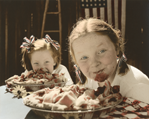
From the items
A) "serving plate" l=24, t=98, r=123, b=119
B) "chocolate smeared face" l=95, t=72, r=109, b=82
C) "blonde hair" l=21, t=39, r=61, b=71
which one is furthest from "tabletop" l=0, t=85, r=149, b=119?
"blonde hair" l=21, t=39, r=61, b=71

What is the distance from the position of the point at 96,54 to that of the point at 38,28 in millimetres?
1033

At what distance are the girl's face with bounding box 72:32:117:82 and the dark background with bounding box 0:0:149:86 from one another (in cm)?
35

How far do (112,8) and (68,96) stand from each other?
88 centimetres

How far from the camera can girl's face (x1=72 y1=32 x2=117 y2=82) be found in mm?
599

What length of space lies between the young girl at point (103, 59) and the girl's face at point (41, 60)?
422 millimetres

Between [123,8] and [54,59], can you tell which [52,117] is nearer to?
[54,59]

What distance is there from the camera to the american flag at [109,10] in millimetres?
990

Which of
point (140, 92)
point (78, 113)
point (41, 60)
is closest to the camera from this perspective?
point (78, 113)

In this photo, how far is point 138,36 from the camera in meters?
0.94

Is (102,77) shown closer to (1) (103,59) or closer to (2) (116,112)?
(1) (103,59)

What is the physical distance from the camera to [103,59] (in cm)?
60

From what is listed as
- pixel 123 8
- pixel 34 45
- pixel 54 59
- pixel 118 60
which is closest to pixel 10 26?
pixel 34 45

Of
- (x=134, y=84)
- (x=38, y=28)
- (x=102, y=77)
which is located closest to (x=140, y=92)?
(x=134, y=84)

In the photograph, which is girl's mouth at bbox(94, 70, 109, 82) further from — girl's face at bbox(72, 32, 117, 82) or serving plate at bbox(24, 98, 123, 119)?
serving plate at bbox(24, 98, 123, 119)
